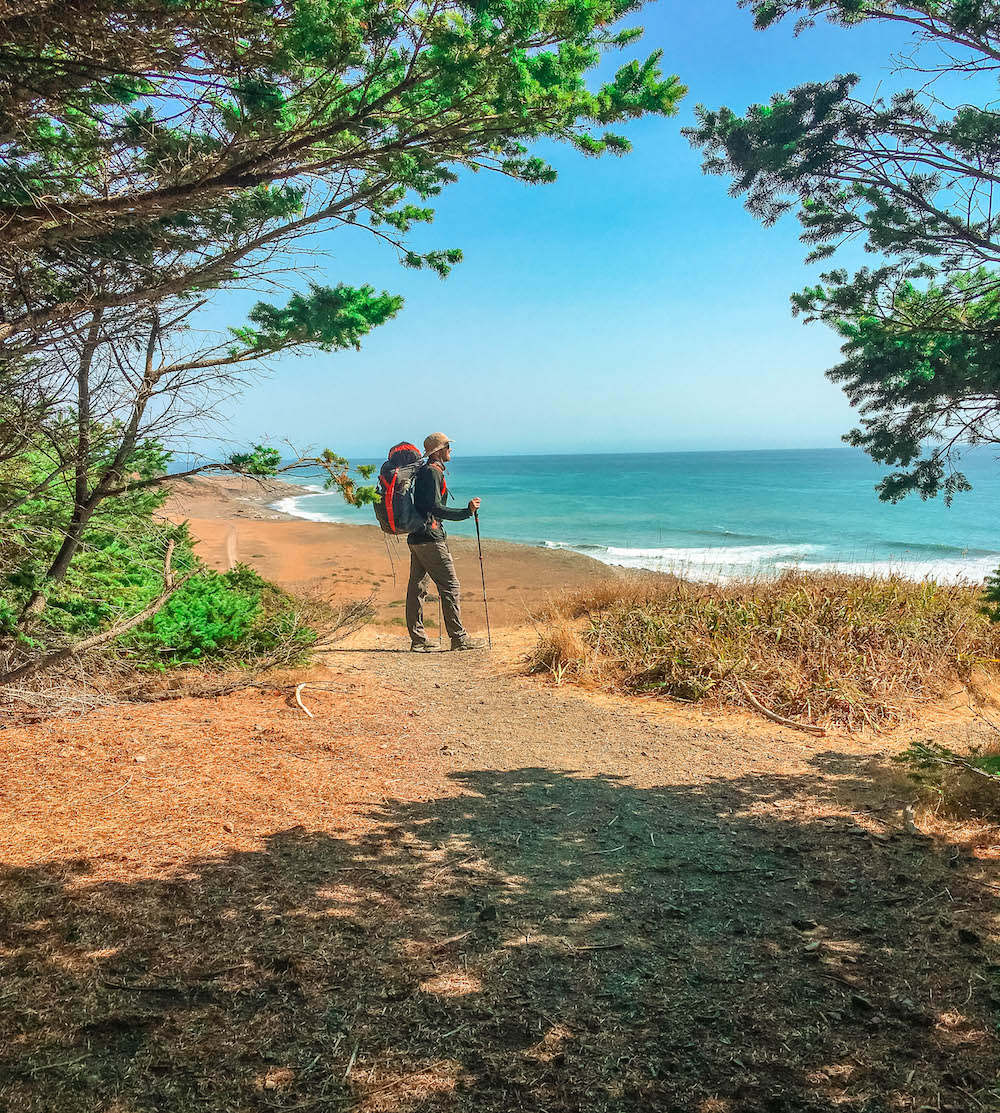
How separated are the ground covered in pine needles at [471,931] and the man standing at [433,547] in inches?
138

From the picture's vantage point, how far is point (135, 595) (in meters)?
5.80

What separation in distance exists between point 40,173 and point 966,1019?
5010mm

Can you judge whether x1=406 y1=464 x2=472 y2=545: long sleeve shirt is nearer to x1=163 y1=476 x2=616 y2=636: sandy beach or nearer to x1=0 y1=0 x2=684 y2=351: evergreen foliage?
x1=163 y1=476 x2=616 y2=636: sandy beach

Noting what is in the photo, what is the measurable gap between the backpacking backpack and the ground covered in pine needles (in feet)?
11.1

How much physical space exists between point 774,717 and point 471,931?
13.4 ft

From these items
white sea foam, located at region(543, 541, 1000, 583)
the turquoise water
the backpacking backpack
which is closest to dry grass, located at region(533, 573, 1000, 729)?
the backpacking backpack

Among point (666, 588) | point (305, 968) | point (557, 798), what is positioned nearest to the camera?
point (305, 968)

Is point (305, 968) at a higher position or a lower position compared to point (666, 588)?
lower

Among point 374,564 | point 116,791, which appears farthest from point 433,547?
point 374,564

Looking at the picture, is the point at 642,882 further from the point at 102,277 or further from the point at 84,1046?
the point at 102,277

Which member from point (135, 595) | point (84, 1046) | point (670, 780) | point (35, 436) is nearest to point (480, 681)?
point (670, 780)

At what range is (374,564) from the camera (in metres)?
17.6

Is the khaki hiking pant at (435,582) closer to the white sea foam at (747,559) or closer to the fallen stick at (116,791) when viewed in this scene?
the fallen stick at (116,791)

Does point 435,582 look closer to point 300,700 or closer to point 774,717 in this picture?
point 300,700
